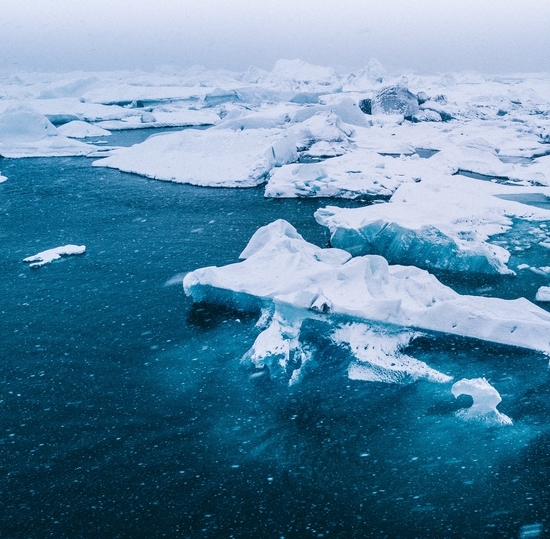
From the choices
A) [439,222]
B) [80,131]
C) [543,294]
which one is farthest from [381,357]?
[80,131]

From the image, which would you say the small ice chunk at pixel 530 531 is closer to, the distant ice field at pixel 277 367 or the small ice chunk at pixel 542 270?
the distant ice field at pixel 277 367

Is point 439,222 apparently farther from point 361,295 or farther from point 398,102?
point 398,102

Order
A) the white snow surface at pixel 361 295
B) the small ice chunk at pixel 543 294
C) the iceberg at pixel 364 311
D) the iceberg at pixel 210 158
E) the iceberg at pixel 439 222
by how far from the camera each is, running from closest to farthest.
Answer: the iceberg at pixel 364 311
the white snow surface at pixel 361 295
the small ice chunk at pixel 543 294
the iceberg at pixel 439 222
the iceberg at pixel 210 158

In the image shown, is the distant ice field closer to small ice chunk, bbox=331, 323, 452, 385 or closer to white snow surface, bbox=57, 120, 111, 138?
small ice chunk, bbox=331, 323, 452, 385

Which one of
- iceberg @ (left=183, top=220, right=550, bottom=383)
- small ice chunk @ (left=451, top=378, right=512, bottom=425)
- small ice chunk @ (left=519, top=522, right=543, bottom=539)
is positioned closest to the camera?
small ice chunk @ (left=519, top=522, right=543, bottom=539)

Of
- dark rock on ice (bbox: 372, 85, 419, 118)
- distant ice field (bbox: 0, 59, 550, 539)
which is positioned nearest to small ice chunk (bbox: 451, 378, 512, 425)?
distant ice field (bbox: 0, 59, 550, 539)

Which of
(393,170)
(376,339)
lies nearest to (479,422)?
(376,339)

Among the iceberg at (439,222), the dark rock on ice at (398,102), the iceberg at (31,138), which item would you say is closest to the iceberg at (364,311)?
the iceberg at (439,222)
